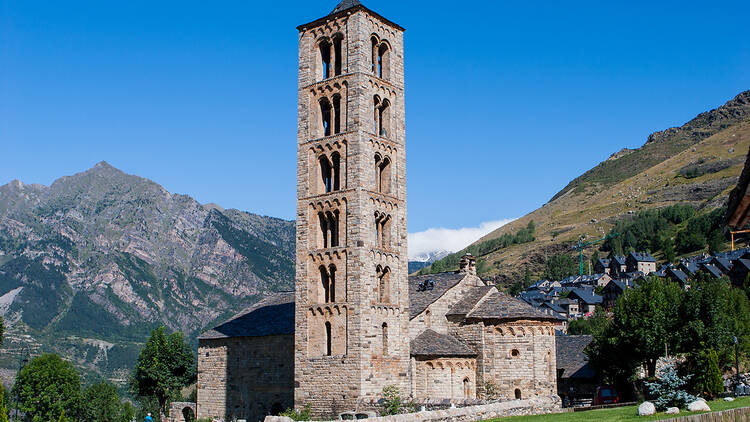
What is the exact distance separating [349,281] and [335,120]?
29.9 ft

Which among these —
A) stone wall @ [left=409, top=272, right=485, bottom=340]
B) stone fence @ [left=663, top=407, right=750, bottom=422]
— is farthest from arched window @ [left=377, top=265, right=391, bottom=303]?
stone fence @ [left=663, top=407, right=750, bottom=422]

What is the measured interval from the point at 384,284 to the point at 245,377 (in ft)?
40.9

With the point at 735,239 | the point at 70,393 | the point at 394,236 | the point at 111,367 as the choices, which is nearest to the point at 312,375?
the point at 394,236

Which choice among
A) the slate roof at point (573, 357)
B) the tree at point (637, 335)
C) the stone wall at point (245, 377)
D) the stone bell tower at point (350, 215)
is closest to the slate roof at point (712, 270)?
the slate roof at point (573, 357)

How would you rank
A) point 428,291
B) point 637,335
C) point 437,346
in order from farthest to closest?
1. point 637,335
2. point 428,291
3. point 437,346

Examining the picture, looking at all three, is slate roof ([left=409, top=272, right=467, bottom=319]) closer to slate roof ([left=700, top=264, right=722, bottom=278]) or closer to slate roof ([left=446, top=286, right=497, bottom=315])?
slate roof ([left=446, top=286, right=497, bottom=315])

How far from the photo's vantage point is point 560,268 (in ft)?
569

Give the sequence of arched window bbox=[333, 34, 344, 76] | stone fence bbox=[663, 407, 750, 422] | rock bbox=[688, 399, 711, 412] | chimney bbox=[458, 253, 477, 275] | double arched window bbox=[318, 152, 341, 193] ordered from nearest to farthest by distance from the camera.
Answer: stone fence bbox=[663, 407, 750, 422] → rock bbox=[688, 399, 711, 412] → double arched window bbox=[318, 152, 341, 193] → arched window bbox=[333, 34, 344, 76] → chimney bbox=[458, 253, 477, 275]

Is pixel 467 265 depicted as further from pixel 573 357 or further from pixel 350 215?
pixel 573 357

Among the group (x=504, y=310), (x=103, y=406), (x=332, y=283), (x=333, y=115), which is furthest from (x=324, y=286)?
(x=103, y=406)

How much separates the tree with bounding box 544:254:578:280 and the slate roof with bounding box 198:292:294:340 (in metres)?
128

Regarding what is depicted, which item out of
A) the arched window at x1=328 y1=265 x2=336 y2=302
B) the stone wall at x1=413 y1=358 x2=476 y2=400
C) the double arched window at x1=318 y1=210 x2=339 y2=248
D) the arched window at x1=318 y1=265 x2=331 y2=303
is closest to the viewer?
the arched window at x1=328 y1=265 x2=336 y2=302

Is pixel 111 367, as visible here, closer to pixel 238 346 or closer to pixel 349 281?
pixel 238 346

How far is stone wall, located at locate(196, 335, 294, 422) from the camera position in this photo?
45969mm
